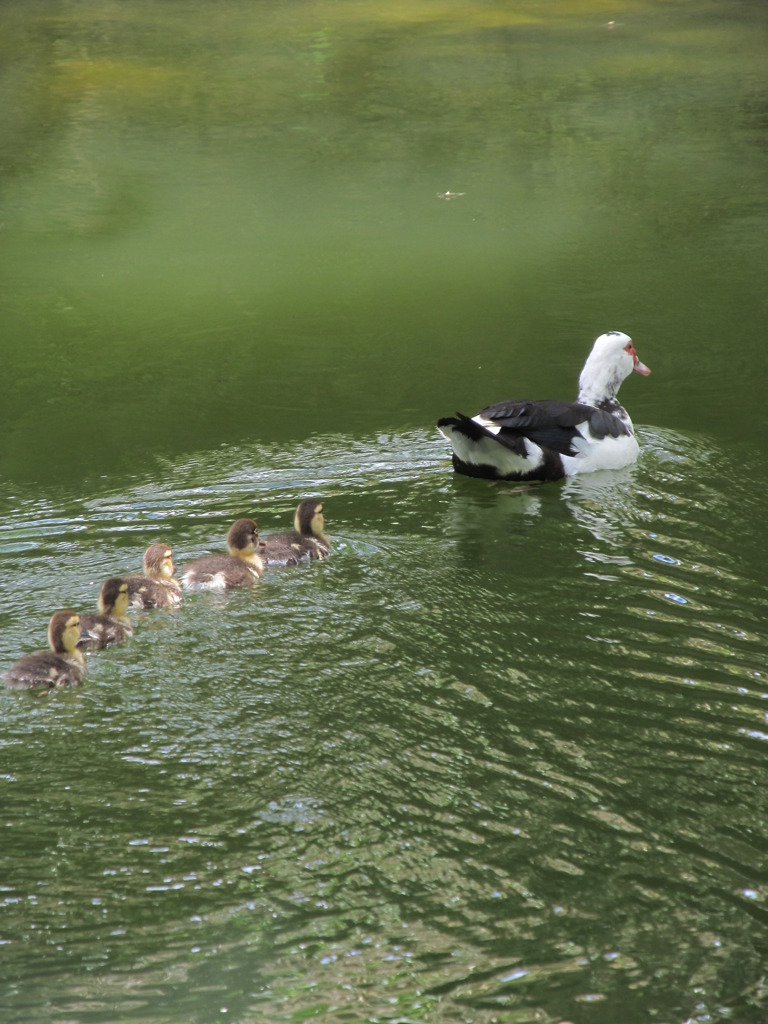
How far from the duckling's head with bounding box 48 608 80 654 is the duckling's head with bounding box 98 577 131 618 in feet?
1.01

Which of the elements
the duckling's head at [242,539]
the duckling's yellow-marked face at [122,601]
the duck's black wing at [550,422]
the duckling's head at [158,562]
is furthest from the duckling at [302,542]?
the duck's black wing at [550,422]

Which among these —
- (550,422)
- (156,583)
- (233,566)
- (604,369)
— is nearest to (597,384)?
(604,369)

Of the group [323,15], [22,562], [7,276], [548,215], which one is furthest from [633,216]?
[323,15]

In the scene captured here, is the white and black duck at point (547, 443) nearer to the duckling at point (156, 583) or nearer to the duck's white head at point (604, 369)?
the duck's white head at point (604, 369)

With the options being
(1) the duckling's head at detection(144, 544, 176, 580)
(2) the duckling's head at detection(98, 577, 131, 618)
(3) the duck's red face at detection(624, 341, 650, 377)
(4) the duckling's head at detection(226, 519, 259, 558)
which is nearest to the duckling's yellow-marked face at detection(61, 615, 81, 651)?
(2) the duckling's head at detection(98, 577, 131, 618)

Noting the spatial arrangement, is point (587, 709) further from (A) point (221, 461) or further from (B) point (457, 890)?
(A) point (221, 461)

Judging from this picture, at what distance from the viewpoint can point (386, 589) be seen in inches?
210

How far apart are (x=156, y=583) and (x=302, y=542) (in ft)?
2.33

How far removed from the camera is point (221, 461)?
6770mm

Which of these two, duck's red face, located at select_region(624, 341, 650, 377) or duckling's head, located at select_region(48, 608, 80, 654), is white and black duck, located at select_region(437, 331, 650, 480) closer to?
duck's red face, located at select_region(624, 341, 650, 377)

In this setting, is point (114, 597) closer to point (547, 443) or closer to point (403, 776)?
point (403, 776)

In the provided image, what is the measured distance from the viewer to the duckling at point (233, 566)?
5309 mm

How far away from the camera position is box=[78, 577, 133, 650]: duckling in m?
4.91

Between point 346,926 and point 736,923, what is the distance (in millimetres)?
992
